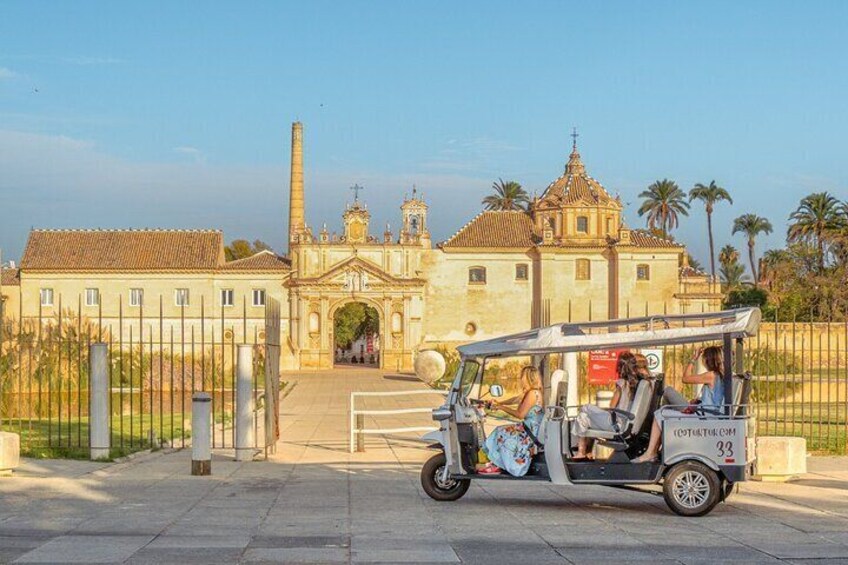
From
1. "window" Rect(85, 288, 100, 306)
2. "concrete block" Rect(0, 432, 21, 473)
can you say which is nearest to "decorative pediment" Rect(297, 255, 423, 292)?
"window" Rect(85, 288, 100, 306)

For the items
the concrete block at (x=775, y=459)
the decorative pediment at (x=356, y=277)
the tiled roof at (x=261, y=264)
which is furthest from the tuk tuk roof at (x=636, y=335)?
the tiled roof at (x=261, y=264)

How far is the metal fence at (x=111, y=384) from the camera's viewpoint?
19.8 m

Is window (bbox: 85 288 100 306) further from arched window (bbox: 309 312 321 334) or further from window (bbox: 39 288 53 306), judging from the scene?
arched window (bbox: 309 312 321 334)

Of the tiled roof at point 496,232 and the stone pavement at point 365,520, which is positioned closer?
the stone pavement at point 365,520

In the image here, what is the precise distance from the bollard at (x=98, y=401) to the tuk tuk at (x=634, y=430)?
6574 mm

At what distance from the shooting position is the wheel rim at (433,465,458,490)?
44.9 feet

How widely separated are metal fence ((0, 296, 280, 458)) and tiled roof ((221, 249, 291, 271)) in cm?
3388

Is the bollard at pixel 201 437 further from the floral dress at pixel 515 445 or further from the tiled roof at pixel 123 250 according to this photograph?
the tiled roof at pixel 123 250

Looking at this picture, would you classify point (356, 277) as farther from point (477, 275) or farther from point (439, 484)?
point (439, 484)

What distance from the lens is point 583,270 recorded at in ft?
262

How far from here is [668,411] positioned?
1295 cm

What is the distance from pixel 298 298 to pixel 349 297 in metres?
3.15

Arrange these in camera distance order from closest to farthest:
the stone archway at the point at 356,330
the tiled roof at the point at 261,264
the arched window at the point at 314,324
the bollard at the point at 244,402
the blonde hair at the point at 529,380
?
the blonde hair at the point at 529,380, the bollard at the point at 244,402, the arched window at the point at 314,324, the tiled roof at the point at 261,264, the stone archway at the point at 356,330

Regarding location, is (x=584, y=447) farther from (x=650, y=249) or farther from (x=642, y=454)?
(x=650, y=249)
